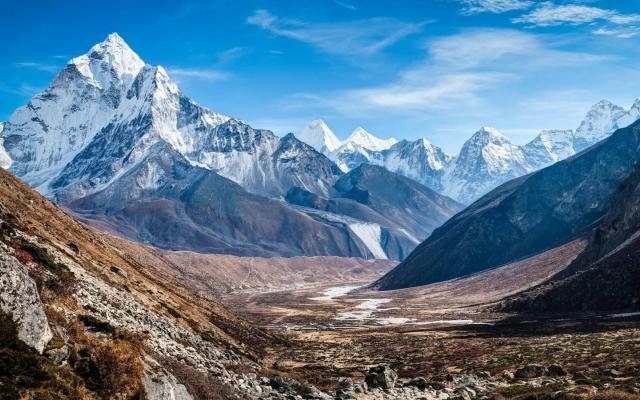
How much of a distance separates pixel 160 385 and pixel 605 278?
454 ft

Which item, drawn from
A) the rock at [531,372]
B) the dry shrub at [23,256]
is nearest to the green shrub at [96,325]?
the dry shrub at [23,256]

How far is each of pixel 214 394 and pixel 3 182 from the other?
49.8m

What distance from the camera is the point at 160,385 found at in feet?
79.4

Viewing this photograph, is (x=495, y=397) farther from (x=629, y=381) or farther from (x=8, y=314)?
(x=8, y=314)

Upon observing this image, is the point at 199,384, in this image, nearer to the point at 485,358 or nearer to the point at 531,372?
the point at 531,372

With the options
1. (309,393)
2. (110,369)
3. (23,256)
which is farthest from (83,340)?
(309,393)

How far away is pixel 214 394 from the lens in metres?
29.5

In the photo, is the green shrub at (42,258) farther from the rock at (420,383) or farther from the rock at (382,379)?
the rock at (420,383)

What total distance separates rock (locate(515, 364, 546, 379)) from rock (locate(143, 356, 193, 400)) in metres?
32.0

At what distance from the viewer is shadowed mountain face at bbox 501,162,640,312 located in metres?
131

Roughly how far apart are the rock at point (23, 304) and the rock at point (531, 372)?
126 feet

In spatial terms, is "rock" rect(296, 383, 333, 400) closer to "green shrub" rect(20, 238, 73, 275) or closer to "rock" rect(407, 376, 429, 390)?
"rock" rect(407, 376, 429, 390)

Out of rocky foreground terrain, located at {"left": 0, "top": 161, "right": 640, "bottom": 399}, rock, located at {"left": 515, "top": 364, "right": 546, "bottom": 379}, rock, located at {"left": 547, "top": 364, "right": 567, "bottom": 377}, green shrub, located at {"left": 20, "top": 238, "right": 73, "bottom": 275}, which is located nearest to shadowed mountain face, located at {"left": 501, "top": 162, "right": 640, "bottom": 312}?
rocky foreground terrain, located at {"left": 0, "top": 161, "right": 640, "bottom": 399}

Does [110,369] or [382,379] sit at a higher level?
[110,369]
